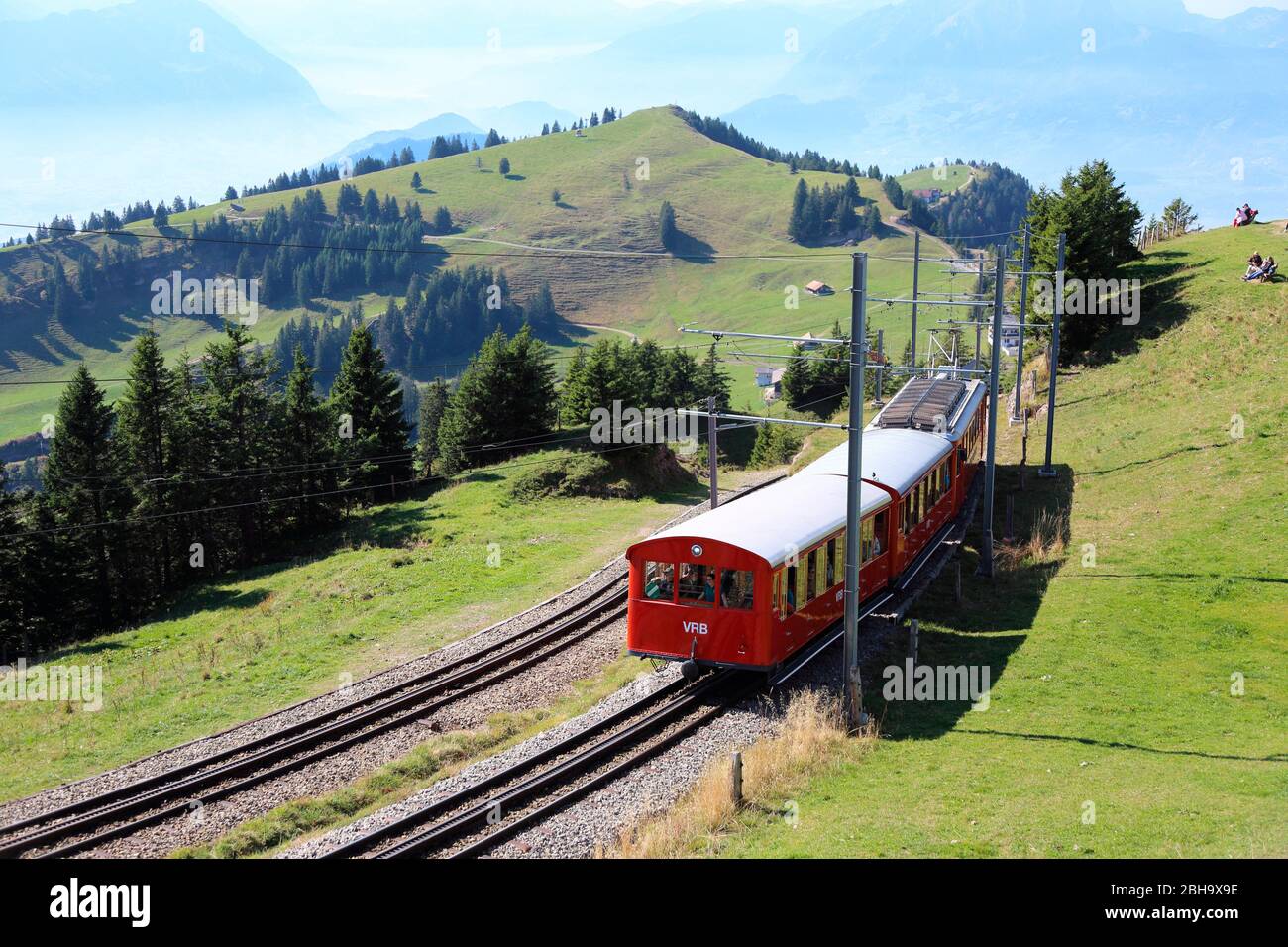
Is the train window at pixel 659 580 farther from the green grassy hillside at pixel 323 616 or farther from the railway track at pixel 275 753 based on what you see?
the green grassy hillside at pixel 323 616

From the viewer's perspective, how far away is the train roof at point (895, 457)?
25.1 meters

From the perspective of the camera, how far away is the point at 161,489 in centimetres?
4388

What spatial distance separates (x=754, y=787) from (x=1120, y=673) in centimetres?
882

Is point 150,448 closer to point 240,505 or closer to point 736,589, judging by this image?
point 240,505

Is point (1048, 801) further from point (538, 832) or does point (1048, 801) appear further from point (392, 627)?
point (392, 627)

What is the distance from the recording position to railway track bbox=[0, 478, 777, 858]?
658 inches

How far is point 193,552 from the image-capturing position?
4556 centimetres

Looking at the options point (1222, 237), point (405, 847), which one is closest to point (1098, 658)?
point (405, 847)

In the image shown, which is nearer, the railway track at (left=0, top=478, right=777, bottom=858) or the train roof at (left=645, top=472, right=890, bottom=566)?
the railway track at (left=0, top=478, right=777, bottom=858)

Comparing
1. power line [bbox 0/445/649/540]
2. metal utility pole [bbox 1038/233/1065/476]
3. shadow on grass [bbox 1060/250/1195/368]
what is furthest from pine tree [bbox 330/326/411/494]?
shadow on grass [bbox 1060/250/1195/368]

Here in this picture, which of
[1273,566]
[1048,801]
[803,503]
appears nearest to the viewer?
[1048,801]

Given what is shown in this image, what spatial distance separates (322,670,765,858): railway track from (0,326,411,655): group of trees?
26352 mm

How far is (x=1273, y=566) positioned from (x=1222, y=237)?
47387 millimetres

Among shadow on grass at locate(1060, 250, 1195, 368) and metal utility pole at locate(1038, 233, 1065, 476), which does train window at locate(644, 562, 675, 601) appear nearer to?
metal utility pole at locate(1038, 233, 1065, 476)
